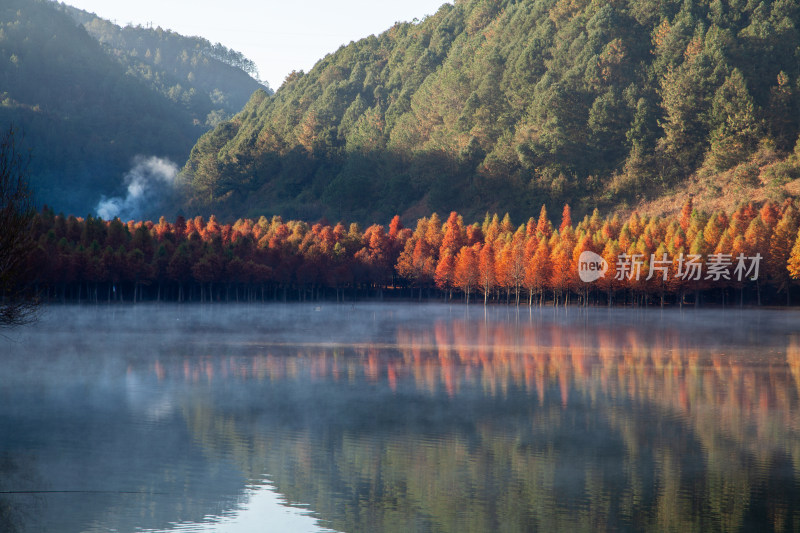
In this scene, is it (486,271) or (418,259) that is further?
(418,259)

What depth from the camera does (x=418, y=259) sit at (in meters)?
141

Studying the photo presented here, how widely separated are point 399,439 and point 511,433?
394 cm

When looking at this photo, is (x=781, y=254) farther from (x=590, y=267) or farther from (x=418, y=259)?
(x=418, y=259)

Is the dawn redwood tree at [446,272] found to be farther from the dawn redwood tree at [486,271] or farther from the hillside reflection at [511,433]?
the hillside reflection at [511,433]

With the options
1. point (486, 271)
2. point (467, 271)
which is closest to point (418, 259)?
point (467, 271)

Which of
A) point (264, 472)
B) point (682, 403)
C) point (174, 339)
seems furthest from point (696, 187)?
point (264, 472)

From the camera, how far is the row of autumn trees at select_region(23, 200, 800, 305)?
11062 cm

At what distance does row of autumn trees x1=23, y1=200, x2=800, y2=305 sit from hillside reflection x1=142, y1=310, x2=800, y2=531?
62575 millimetres

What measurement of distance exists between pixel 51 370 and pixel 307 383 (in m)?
14.6

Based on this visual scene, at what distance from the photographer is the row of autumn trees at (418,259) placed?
363ft

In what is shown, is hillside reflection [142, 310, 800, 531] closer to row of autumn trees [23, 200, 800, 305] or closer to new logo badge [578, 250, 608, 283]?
row of autumn trees [23, 200, 800, 305]

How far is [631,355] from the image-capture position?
1973 inches

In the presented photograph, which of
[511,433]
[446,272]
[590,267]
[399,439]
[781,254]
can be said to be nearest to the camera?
[399,439]

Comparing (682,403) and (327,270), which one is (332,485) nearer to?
(682,403)
